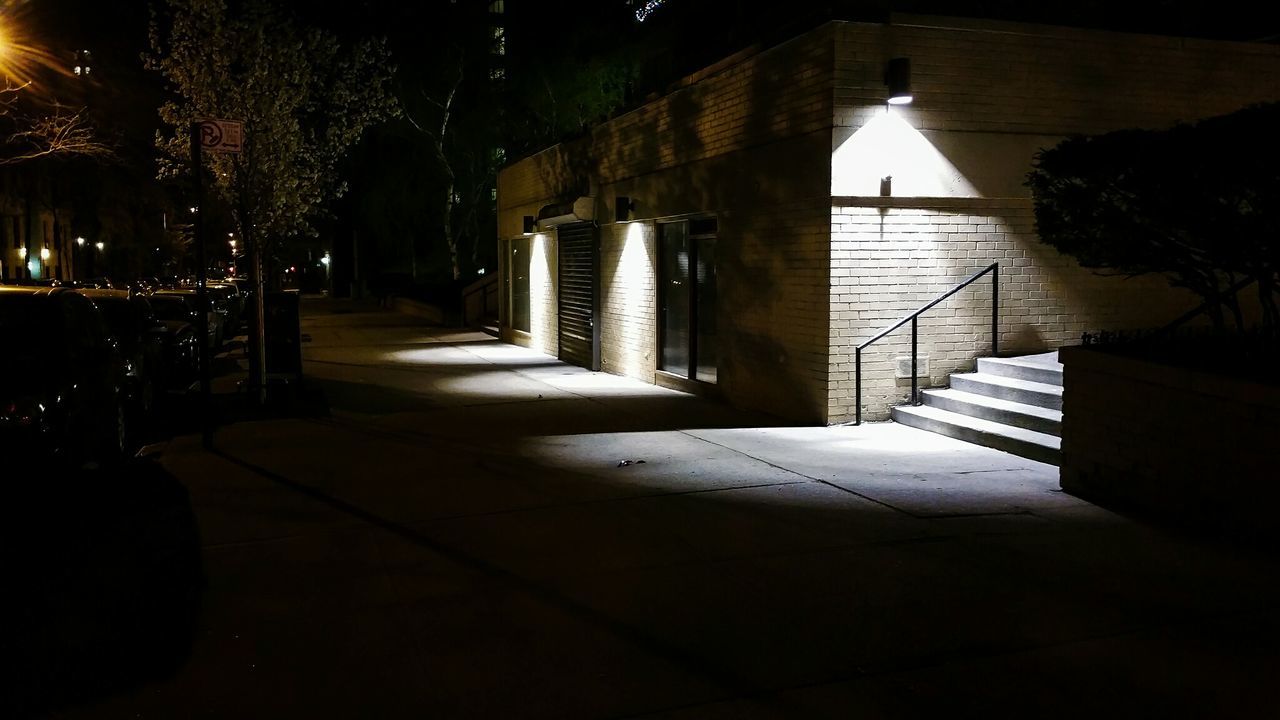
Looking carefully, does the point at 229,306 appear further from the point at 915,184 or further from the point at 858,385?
the point at 915,184

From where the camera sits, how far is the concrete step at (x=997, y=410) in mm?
10000

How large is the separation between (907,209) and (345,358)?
533 inches

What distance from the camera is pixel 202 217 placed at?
10664mm

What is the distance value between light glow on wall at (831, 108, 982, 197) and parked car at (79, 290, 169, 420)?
318 inches

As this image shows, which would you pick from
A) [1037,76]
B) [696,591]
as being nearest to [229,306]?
[1037,76]

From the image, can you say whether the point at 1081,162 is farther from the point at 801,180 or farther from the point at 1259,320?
the point at 1259,320

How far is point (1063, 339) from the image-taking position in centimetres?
1223

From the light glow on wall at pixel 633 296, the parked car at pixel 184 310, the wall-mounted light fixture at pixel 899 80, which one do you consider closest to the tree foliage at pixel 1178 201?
the wall-mounted light fixture at pixel 899 80

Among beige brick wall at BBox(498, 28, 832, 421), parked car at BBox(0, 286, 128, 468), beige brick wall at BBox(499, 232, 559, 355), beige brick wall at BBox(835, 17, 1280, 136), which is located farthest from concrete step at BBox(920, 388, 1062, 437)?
beige brick wall at BBox(499, 232, 559, 355)

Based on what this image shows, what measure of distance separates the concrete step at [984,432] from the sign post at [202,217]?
7429mm

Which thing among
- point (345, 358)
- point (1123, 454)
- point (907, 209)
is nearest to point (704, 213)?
point (907, 209)

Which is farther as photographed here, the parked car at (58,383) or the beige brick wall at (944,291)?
the beige brick wall at (944,291)

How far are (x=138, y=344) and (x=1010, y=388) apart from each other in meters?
10.3

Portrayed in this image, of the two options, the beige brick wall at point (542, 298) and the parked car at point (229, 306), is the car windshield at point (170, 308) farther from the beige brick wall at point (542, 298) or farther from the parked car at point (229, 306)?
the beige brick wall at point (542, 298)
